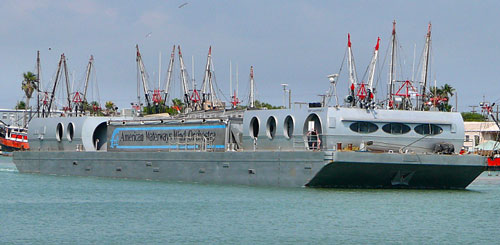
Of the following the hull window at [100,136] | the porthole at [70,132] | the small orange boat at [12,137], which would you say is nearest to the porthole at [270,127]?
the hull window at [100,136]

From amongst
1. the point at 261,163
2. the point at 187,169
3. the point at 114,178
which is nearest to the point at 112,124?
the point at 114,178

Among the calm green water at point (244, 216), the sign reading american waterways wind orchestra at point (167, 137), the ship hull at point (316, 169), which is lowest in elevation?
the calm green water at point (244, 216)

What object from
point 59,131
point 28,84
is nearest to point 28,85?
point 28,84

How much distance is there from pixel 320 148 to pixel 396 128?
418 cm

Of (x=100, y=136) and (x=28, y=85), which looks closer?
(x=100, y=136)

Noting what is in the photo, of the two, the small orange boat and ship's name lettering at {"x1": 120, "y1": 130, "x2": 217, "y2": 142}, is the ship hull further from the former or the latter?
the small orange boat

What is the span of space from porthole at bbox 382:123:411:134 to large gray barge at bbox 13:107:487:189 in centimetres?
5

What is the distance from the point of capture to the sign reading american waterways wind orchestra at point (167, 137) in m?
54.1

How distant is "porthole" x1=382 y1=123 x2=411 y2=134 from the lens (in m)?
46.8

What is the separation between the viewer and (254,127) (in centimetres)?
5103

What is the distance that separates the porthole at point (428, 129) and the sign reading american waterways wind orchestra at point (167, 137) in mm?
11609

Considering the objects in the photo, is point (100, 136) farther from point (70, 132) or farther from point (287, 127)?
point (287, 127)

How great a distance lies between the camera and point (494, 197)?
4844 cm

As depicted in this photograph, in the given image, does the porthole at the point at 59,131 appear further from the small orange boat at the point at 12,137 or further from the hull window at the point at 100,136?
the small orange boat at the point at 12,137
